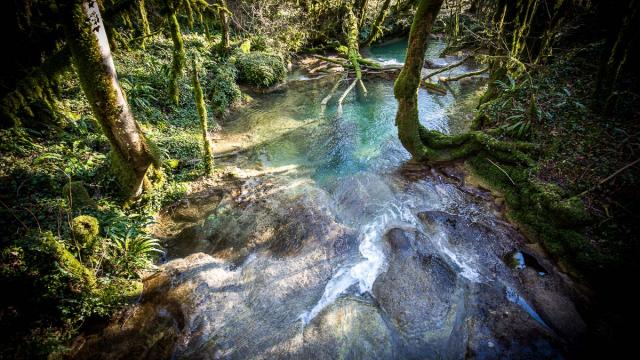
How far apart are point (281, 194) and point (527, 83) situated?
8521 millimetres

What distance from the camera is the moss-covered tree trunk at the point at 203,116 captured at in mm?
Result: 6660

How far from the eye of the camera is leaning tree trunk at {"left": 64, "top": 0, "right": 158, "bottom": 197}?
4.68m

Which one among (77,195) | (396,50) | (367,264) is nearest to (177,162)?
(77,195)

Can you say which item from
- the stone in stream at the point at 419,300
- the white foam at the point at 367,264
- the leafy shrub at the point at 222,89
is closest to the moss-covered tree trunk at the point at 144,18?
the leafy shrub at the point at 222,89

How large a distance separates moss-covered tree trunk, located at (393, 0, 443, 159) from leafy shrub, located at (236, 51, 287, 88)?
7.79m

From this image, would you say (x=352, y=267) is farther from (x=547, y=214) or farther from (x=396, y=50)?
(x=396, y=50)

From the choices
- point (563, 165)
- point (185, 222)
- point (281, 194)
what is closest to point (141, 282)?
point (185, 222)

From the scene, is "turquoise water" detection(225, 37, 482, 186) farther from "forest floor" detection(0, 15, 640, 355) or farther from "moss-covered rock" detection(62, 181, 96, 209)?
"moss-covered rock" detection(62, 181, 96, 209)

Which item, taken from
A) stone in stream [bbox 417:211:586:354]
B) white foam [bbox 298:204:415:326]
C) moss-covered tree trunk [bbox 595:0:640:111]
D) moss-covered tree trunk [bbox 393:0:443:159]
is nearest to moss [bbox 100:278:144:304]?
white foam [bbox 298:204:415:326]

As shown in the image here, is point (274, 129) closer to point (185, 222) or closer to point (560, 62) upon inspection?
point (185, 222)

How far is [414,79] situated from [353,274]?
208 inches

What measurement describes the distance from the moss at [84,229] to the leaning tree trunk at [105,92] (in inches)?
64.2

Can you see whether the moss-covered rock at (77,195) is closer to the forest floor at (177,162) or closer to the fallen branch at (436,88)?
the forest floor at (177,162)

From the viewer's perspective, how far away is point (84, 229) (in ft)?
15.2
